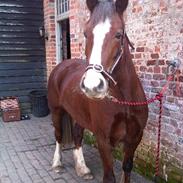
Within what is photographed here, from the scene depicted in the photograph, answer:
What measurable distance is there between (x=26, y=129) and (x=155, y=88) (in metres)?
3.74

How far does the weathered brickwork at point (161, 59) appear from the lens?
369cm

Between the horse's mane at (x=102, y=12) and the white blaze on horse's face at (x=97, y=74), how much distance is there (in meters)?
0.04

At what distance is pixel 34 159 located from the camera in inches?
204

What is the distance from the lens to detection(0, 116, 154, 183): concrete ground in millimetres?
4457

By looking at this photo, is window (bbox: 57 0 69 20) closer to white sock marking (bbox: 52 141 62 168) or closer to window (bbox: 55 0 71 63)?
window (bbox: 55 0 71 63)

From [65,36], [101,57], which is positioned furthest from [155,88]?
[65,36]

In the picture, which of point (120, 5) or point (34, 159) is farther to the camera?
point (34, 159)

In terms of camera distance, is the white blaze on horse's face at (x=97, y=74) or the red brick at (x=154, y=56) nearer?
the white blaze on horse's face at (x=97, y=74)

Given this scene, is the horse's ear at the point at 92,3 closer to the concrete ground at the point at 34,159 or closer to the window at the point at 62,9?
the concrete ground at the point at 34,159

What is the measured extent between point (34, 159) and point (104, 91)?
3.03 metres

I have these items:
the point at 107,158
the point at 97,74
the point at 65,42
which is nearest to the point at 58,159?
the point at 107,158

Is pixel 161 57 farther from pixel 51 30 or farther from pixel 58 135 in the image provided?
pixel 51 30

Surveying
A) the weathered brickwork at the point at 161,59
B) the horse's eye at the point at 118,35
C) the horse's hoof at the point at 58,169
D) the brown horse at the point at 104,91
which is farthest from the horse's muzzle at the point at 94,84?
the horse's hoof at the point at 58,169

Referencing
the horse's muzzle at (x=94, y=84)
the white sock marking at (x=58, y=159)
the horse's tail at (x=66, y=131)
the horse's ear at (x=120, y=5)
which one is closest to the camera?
the horse's muzzle at (x=94, y=84)
